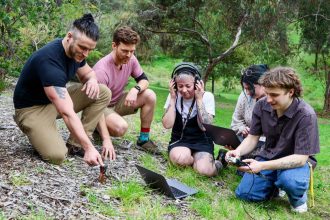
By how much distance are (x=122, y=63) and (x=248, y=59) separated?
47.0ft

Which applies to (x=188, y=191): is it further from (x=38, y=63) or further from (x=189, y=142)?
(x=38, y=63)

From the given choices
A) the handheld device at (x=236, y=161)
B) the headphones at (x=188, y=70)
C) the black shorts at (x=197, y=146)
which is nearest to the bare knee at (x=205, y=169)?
the black shorts at (x=197, y=146)

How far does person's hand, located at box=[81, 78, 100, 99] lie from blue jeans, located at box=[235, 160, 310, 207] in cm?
167

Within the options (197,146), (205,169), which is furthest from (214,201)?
(197,146)

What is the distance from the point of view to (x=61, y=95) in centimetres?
373

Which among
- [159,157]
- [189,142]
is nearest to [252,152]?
[189,142]

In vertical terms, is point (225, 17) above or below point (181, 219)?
above

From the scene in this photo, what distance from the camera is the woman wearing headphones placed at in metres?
4.92

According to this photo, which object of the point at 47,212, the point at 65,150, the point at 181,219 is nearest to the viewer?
the point at 47,212

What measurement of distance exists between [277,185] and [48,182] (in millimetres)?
2029

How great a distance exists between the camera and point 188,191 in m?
4.12

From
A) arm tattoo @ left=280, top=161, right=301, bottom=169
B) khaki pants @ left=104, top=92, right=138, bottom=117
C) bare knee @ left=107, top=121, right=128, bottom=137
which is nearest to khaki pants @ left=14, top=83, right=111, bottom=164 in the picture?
bare knee @ left=107, top=121, right=128, bottom=137

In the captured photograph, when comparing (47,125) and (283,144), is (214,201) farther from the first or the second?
(47,125)

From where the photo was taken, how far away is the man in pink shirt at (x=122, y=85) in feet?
16.5
